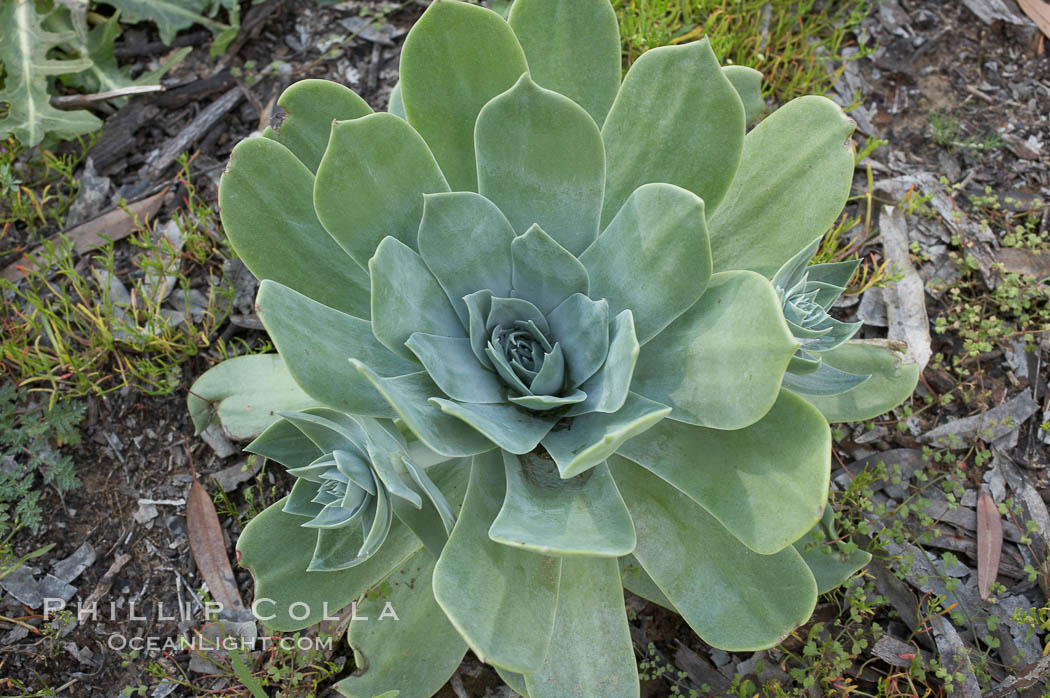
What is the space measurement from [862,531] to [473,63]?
160 cm

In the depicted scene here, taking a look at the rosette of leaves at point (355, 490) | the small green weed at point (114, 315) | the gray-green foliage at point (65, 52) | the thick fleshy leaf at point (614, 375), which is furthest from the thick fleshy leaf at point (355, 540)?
the gray-green foliage at point (65, 52)

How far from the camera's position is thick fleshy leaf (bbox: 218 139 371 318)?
5.62ft

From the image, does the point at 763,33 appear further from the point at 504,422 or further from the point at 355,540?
the point at 355,540

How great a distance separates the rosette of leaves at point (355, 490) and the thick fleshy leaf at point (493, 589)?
0.24ft

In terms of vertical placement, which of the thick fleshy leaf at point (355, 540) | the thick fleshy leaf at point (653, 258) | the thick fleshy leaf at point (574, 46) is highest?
the thick fleshy leaf at point (574, 46)

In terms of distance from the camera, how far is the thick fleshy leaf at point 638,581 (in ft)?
6.44

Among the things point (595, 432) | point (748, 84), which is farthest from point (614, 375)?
point (748, 84)

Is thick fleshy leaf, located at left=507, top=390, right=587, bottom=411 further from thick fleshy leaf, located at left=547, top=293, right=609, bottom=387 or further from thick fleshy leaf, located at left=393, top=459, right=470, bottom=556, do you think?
thick fleshy leaf, located at left=393, top=459, right=470, bottom=556

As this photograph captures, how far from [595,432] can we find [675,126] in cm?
69

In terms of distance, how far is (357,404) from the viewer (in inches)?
62.2

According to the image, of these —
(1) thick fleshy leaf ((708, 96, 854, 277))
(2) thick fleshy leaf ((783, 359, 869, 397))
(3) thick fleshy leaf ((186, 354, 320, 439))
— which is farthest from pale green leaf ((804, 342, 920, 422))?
(3) thick fleshy leaf ((186, 354, 320, 439))

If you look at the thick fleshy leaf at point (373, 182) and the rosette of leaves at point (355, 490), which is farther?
the thick fleshy leaf at point (373, 182)

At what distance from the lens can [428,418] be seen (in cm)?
151

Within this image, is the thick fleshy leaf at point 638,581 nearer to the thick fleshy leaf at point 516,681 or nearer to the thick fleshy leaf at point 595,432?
the thick fleshy leaf at point 516,681
